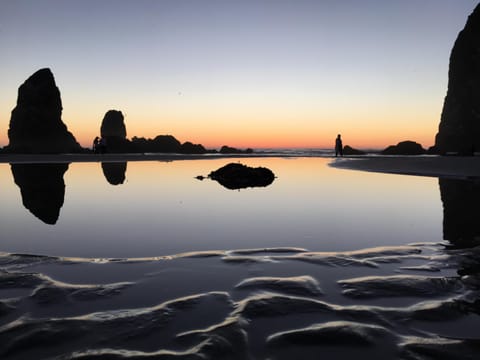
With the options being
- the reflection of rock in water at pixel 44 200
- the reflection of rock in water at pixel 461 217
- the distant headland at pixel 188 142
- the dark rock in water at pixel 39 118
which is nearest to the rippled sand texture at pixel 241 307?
the reflection of rock in water at pixel 461 217

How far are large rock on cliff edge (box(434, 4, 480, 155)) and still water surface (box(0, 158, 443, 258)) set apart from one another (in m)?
54.0

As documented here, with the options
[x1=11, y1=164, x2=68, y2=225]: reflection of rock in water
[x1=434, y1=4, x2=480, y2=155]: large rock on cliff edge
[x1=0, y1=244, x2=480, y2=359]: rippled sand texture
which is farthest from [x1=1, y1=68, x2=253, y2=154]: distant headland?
[x1=0, y1=244, x2=480, y2=359]: rippled sand texture

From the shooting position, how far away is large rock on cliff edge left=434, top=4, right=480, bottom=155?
56062 millimetres

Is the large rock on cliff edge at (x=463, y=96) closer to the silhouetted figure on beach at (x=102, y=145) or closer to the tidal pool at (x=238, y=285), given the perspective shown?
the silhouetted figure on beach at (x=102, y=145)

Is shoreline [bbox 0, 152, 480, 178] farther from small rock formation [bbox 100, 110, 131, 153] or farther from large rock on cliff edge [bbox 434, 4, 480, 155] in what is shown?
small rock formation [bbox 100, 110, 131, 153]

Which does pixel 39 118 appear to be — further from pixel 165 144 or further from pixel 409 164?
pixel 409 164

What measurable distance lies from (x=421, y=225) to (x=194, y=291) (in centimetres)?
528

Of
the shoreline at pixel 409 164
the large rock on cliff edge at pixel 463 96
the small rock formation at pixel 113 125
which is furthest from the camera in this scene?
the small rock formation at pixel 113 125

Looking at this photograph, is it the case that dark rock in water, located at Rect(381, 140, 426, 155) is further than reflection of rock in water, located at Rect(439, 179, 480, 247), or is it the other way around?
dark rock in water, located at Rect(381, 140, 426, 155)

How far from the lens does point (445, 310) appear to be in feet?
10.3

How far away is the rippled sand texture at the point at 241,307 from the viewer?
254 cm

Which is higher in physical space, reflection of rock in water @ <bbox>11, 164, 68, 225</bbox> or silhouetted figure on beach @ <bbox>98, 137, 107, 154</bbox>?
silhouetted figure on beach @ <bbox>98, 137, 107, 154</bbox>

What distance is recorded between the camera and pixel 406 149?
58062 mm

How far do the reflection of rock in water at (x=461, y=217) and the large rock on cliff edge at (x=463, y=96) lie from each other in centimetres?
5115
